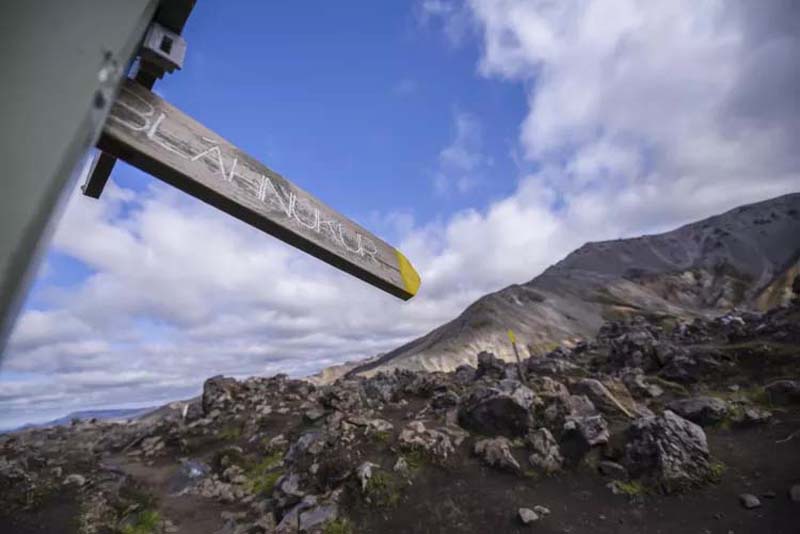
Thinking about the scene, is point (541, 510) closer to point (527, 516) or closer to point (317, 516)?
point (527, 516)

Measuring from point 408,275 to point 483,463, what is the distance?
7.53 meters

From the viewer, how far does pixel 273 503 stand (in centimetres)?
834

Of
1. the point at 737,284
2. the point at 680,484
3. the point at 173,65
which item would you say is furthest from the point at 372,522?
the point at 737,284

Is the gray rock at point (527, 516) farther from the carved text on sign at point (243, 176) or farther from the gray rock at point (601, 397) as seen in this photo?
the carved text on sign at point (243, 176)

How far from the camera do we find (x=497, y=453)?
26.8 ft

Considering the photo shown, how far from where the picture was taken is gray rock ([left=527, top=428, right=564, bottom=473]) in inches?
306

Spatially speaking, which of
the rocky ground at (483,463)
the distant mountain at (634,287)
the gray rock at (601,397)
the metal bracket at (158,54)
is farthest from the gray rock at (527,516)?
the distant mountain at (634,287)

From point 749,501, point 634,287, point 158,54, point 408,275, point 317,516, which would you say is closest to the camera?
point 158,54

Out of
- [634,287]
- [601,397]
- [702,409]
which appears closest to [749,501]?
[702,409]

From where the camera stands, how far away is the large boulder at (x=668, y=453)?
22.2ft

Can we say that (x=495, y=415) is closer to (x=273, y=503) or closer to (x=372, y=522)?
(x=372, y=522)

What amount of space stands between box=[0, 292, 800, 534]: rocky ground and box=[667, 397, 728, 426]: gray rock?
34 millimetres

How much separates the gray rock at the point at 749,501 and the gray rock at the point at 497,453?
11.7 feet

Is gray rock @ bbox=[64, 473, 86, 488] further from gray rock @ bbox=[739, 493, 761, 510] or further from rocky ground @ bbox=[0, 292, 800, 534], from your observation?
gray rock @ bbox=[739, 493, 761, 510]
